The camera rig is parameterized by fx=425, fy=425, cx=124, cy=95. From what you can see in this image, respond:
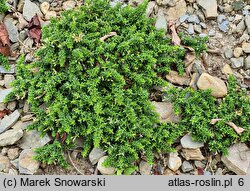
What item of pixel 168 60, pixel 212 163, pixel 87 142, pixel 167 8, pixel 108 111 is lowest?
pixel 212 163

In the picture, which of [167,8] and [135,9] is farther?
[167,8]

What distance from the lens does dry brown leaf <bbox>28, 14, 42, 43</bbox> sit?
493 centimetres

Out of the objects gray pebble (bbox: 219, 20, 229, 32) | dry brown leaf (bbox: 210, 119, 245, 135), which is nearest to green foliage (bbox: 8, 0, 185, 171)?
dry brown leaf (bbox: 210, 119, 245, 135)

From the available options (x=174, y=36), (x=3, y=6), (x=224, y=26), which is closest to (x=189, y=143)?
(x=174, y=36)

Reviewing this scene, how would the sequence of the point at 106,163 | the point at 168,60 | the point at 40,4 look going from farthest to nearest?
the point at 40,4
the point at 168,60
the point at 106,163

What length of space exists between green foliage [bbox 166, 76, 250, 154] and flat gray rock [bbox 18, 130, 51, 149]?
1.43m

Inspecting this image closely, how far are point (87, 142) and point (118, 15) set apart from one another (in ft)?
4.83

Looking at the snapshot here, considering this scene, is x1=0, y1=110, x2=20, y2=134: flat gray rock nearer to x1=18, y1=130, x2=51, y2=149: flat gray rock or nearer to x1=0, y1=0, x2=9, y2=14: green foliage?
x1=18, y1=130, x2=51, y2=149: flat gray rock

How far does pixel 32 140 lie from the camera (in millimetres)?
4527

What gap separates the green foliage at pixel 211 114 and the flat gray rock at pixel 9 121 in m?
1.67

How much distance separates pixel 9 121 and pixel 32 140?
33 centimetres

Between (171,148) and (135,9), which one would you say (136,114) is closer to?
(171,148)

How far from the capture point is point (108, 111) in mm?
4418

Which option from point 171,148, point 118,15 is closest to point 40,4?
point 118,15
